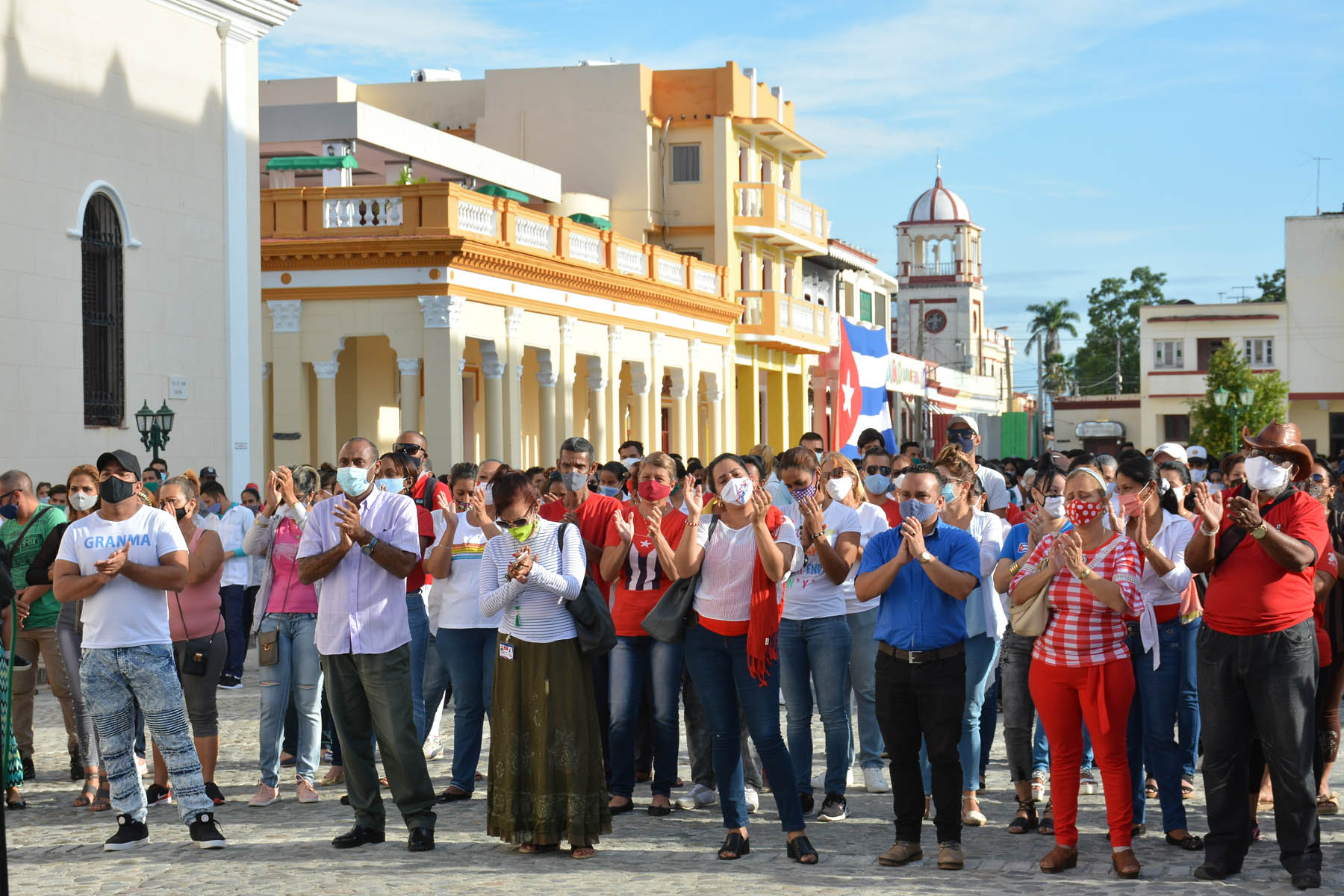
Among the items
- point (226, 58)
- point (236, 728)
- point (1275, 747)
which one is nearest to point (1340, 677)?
point (1275, 747)

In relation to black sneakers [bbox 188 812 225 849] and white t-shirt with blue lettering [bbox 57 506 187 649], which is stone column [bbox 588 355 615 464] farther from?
black sneakers [bbox 188 812 225 849]

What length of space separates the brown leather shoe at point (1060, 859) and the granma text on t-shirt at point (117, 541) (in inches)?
182

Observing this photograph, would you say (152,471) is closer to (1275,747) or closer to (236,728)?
(236,728)

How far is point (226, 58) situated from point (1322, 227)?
54.9 meters

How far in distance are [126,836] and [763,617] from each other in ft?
11.0

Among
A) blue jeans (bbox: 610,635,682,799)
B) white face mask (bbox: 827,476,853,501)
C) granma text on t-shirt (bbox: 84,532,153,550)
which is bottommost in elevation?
blue jeans (bbox: 610,635,682,799)

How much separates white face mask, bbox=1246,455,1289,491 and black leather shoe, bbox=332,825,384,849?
4.25 m

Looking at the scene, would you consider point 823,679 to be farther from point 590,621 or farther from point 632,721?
point 590,621

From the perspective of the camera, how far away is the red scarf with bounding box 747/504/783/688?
8.03 meters

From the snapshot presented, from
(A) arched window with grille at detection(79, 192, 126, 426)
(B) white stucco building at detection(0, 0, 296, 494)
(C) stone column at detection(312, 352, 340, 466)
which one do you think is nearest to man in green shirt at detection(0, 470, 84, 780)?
(B) white stucco building at detection(0, 0, 296, 494)

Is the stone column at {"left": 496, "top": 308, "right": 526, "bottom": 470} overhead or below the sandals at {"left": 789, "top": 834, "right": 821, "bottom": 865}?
overhead

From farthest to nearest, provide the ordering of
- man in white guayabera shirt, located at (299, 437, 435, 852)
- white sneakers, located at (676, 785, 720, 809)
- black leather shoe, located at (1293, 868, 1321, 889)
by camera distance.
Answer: white sneakers, located at (676, 785, 720, 809) < man in white guayabera shirt, located at (299, 437, 435, 852) < black leather shoe, located at (1293, 868, 1321, 889)

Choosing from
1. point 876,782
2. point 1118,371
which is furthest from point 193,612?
point 1118,371

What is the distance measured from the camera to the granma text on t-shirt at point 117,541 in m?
8.38
